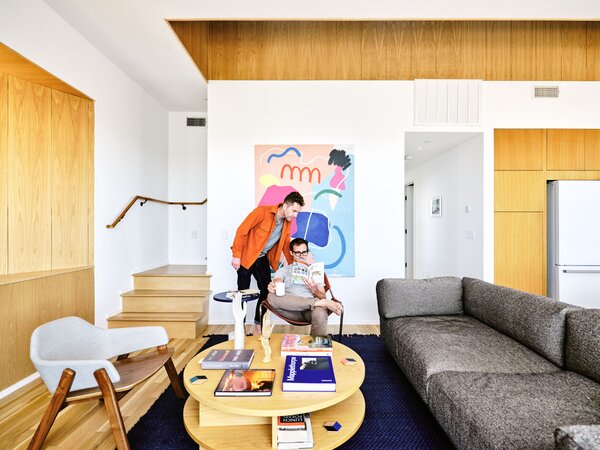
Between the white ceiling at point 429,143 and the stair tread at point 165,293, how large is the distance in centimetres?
318

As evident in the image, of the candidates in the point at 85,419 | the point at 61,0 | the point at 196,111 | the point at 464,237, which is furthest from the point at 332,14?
the point at 85,419

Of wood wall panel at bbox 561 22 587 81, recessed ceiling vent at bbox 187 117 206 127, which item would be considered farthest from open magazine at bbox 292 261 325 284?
wood wall panel at bbox 561 22 587 81

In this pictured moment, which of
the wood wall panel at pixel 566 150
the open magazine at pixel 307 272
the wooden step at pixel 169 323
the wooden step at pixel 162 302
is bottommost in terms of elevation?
the wooden step at pixel 169 323

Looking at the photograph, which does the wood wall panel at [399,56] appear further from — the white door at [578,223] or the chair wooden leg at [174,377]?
the chair wooden leg at [174,377]

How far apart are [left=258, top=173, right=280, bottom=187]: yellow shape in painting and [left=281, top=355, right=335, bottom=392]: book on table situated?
2.47 meters

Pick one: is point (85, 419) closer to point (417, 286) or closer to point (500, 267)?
point (417, 286)

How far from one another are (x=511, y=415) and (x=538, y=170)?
377 centimetres

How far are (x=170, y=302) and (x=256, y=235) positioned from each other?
1329 mm

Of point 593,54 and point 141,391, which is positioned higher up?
point 593,54

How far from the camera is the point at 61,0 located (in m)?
2.64

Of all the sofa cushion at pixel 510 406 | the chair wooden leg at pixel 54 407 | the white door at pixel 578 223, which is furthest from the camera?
the white door at pixel 578 223

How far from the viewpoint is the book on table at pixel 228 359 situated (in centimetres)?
184


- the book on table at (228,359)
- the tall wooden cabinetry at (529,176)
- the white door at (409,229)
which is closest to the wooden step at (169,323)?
the book on table at (228,359)

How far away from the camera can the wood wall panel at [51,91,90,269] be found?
304 centimetres
